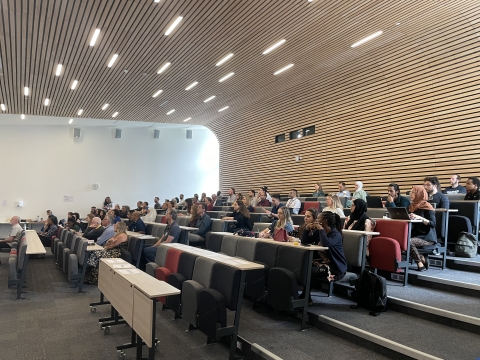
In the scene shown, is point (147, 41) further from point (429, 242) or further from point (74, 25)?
point (429, 242)

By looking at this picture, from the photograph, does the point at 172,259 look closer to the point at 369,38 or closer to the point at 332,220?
the point at 332,220

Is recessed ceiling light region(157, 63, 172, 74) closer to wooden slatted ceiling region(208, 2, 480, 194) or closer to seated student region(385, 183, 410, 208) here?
wooden slatted ceiling region(208, 2, 480, 194)

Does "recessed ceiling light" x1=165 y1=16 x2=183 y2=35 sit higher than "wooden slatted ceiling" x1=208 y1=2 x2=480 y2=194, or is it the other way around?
"recessed ceiling light" x1=165 y1=16 x2=183 y2=35

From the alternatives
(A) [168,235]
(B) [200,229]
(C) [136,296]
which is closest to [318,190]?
(B) [200,229]

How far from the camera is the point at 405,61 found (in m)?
7.93

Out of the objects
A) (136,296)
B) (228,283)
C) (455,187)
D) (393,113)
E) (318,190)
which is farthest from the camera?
(318,190)

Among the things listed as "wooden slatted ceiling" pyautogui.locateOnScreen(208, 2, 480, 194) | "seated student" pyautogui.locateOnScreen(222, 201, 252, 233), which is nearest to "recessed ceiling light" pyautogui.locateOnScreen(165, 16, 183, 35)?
"seated student" pyautogui.locateOnScreen(222, 201, 252, 233)

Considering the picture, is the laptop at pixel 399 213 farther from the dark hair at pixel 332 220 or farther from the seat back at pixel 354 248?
the dark hair at pixel 332 220

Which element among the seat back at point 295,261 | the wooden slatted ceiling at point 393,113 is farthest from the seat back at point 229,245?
the wooden slatted ceiling at point 393,113

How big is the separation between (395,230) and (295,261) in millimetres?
1574

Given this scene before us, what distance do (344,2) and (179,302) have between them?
5195mm

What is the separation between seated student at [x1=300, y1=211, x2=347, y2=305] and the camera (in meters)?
3.94

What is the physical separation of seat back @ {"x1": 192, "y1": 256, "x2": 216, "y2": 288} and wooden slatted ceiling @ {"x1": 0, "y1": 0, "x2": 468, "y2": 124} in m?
4.36

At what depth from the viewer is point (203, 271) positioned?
371 centimetres
